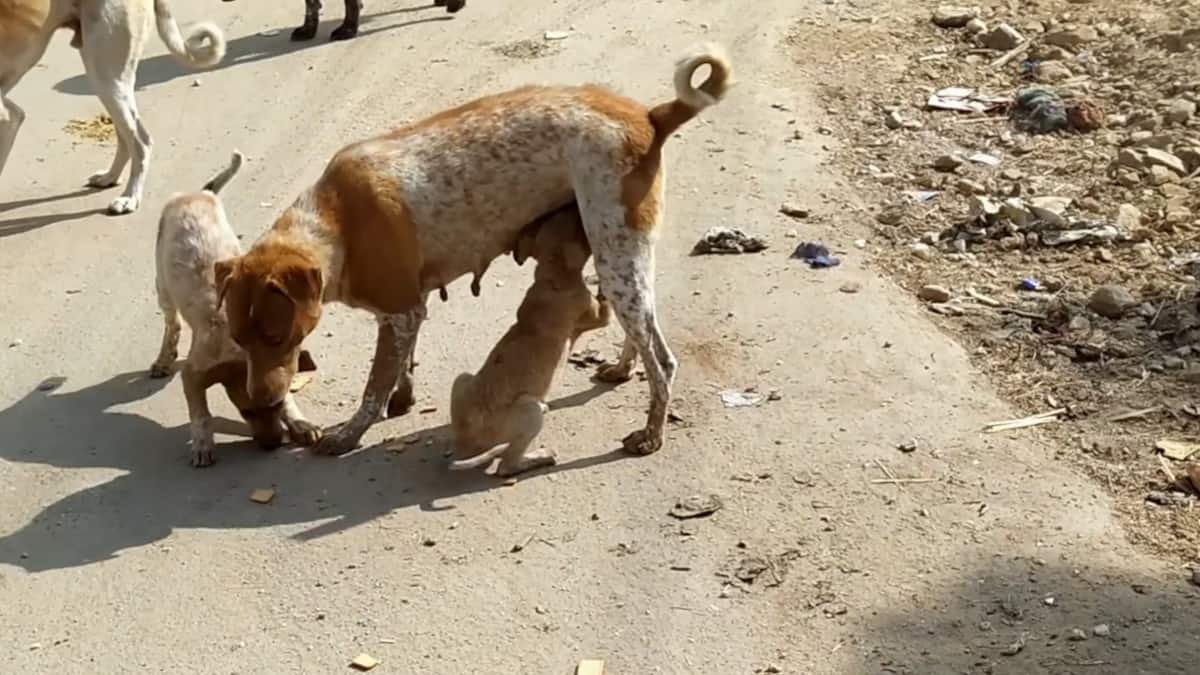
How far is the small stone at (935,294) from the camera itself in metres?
7.35

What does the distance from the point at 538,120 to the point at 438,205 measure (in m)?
0.51

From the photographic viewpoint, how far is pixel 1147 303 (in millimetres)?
7105

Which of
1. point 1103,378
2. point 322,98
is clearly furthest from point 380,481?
point 322,98

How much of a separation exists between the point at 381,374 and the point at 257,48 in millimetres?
5637

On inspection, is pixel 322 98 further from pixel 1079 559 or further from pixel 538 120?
pixel 1079 559

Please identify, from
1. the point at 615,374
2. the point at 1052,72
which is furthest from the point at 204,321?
the point at 1052,72

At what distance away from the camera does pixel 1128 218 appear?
787cm

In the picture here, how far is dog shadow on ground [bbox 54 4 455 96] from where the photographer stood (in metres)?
10.9

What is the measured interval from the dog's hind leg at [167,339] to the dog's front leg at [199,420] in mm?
571

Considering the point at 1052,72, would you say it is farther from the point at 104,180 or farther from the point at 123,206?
the point at 104,180

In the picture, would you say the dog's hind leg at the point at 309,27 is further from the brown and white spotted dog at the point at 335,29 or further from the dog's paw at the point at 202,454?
the dog's paw at the point at 202,454

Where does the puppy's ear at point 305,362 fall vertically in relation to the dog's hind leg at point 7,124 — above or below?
below

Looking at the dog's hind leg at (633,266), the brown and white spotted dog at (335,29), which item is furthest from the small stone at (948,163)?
the brown and white spotted dog at (335,29)

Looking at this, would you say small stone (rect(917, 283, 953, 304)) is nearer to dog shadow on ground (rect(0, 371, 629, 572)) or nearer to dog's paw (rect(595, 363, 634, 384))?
dog's paw (rect(595, 363, 634, 384))
